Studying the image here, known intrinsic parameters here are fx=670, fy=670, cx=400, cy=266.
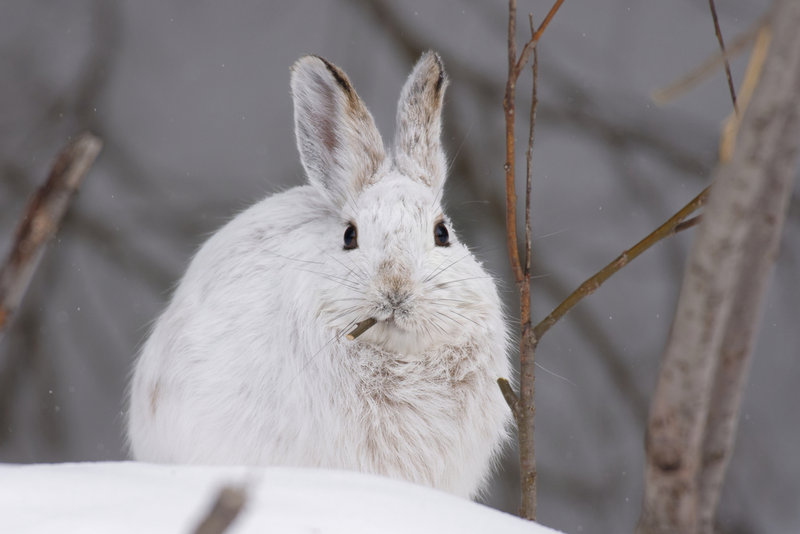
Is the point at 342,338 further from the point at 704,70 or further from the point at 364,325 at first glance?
the point at 704,70

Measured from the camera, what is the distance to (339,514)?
51 centimetres

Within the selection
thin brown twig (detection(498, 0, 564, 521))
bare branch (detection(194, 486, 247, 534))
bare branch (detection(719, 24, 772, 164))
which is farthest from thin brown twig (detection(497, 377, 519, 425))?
bare branch (detection(194, 486, 247, 534))

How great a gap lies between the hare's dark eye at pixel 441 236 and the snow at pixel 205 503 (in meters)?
0.43

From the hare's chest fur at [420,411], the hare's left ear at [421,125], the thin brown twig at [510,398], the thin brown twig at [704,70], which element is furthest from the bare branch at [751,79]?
the hare's left ear at [421,125]

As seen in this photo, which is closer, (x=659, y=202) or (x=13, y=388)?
(x=659, y=202)

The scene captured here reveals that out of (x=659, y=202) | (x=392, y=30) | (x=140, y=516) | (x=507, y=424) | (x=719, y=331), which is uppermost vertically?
(x=392, y=30)

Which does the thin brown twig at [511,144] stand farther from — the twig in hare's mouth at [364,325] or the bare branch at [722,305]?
the bare branch at [722,305]

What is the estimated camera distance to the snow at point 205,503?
46cm

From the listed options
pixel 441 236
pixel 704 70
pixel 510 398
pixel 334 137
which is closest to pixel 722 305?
pixel 704 70

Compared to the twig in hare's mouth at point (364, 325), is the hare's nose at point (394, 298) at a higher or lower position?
higher

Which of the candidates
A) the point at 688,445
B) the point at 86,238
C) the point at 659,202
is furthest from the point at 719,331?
the point at 86,238

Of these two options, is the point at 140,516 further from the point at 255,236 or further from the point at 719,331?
the point at 255,236

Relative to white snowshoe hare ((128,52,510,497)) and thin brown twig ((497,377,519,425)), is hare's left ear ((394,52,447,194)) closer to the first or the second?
white snowshoe hare ((128,52,510,497))

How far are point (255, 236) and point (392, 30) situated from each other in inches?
28.5
